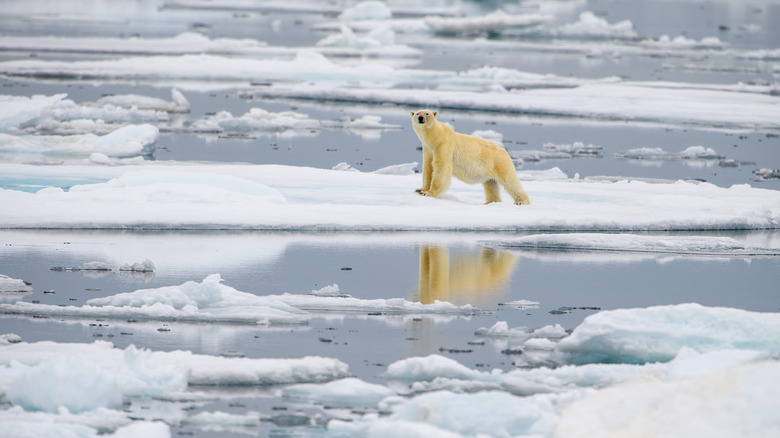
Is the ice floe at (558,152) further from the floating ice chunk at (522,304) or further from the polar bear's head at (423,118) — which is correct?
the floating ice chunk at (522,304)

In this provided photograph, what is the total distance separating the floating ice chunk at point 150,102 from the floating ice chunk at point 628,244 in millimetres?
8399

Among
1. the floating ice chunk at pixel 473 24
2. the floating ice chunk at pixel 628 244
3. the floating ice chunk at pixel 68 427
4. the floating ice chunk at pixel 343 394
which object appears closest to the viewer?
the floating ice chunk at pixel 68 427

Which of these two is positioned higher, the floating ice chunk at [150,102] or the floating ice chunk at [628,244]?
the floating ice chunk at [150,102]

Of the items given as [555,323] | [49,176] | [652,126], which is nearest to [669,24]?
[652,126]

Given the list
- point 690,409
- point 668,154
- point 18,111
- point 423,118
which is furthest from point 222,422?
point 668,154

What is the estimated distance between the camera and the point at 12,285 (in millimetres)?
5867

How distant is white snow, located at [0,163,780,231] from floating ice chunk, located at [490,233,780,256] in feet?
1.33

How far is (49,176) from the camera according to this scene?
30.7 feet

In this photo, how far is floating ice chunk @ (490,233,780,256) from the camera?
7.40 meters

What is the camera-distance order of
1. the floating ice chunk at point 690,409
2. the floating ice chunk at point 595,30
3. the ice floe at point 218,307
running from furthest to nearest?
1. the floating ice chunk at point 595,30
2. the ice floe at point 218,307
3. the floating ice chunk at point 690,409

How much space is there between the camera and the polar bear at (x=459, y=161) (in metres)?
8.38

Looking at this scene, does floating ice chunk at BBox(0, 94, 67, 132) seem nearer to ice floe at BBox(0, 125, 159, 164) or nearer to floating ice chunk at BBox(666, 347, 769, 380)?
ice floe at BBox(0, 125, 159, 164)

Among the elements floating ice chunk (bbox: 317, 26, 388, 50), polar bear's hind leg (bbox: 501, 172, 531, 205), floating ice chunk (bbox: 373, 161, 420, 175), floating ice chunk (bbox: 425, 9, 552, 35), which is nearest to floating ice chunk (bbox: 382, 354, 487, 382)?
polar bear's hind leg (bbox: 501, 172, 531, 205)

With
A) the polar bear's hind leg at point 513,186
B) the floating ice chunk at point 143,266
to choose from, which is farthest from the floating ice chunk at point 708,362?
the polar bear's hind leg at point 513,186
